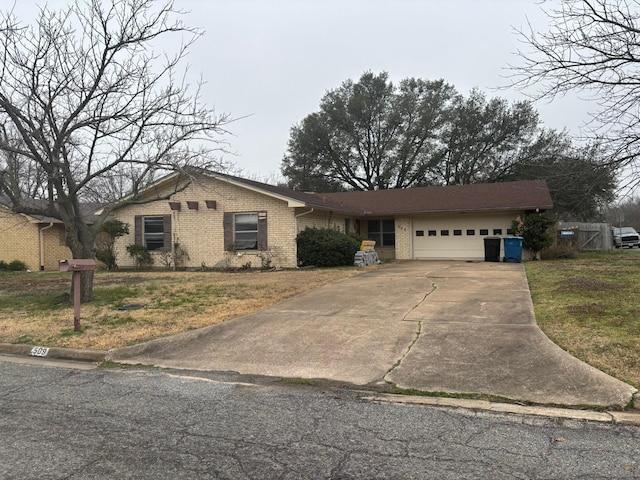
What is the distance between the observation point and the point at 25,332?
328 inches

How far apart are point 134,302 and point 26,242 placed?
15785 millimetres

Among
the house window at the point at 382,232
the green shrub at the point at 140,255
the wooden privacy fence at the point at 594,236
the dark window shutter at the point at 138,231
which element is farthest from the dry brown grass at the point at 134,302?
the wooden privacy fence at the point at 594,236

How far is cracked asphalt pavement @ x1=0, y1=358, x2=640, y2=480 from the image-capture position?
343cm

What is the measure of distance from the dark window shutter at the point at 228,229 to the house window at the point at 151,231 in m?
2.94

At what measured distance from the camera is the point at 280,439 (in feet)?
13.0

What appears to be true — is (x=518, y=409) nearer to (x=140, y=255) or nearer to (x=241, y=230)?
(x=241, y=230)

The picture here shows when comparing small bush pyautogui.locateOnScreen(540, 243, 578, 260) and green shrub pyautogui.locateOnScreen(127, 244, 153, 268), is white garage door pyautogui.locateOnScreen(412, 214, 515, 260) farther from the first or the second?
green shrub pyautogui.locateOnScreen(127, 244, 153, 268)

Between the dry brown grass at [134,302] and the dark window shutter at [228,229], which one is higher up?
the dark window shutter at [228,229]

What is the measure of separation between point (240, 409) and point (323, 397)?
0.88 meters

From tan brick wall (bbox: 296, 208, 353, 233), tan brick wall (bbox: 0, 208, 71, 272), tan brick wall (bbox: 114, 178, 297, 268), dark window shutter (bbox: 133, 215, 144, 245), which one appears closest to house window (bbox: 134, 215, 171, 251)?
dark window shutter (bbox: 133, 215, 144, 245)

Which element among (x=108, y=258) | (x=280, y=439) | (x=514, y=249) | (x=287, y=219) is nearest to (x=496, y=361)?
(x=280, y=439)

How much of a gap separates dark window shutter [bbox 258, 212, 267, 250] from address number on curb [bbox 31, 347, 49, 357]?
41.3 feet

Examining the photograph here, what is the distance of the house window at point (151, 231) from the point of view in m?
21.3

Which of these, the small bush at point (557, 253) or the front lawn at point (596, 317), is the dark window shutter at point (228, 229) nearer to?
the front lawn at point (596, 317)
